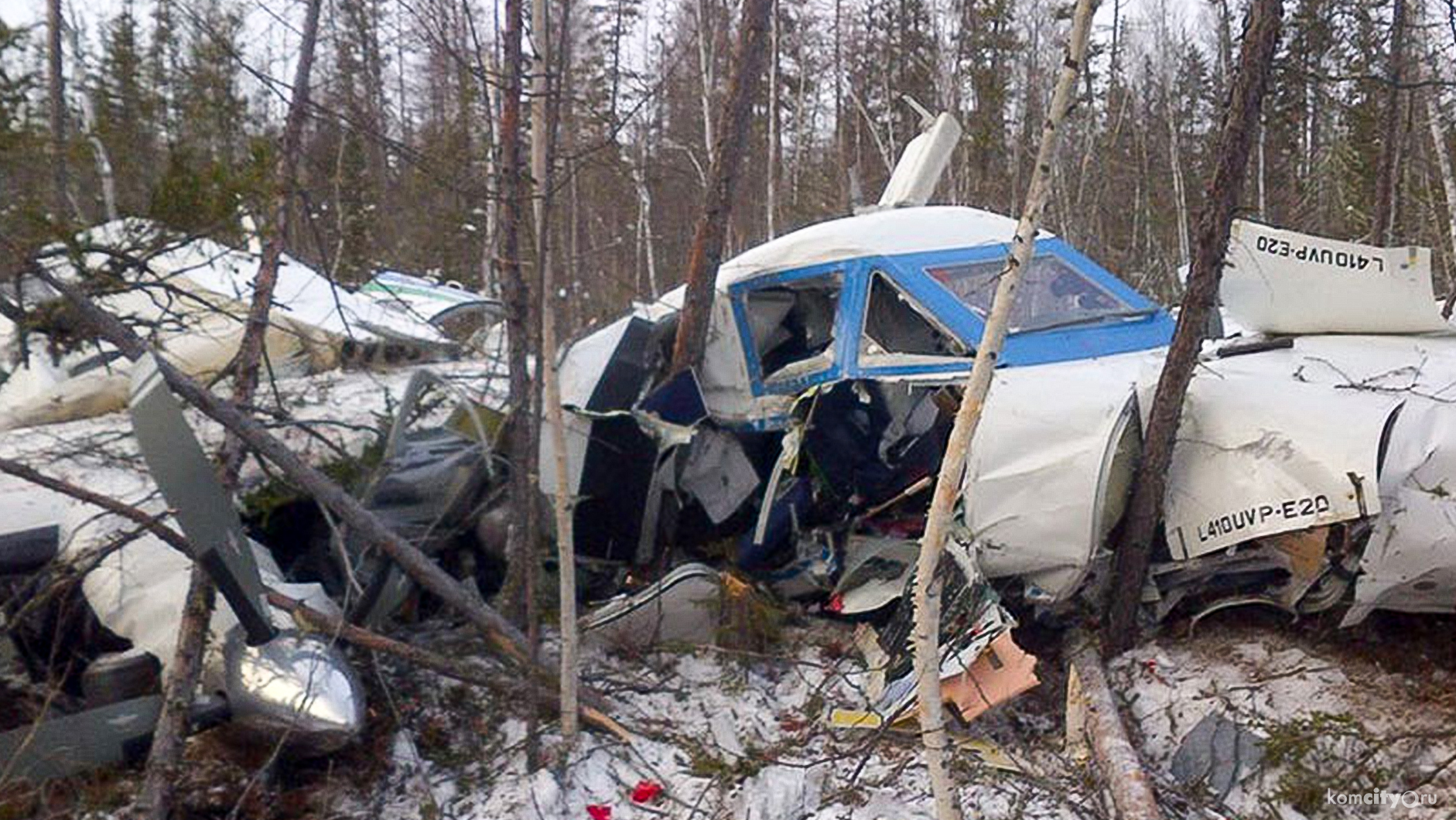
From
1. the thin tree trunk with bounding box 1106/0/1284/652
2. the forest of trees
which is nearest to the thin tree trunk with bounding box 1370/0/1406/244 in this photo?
the forest of trees

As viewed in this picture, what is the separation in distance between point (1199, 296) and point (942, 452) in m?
1.76

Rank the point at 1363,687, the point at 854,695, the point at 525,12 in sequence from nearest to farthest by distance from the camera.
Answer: the point at 1363,687
the point at 525,12
the point at 854,695

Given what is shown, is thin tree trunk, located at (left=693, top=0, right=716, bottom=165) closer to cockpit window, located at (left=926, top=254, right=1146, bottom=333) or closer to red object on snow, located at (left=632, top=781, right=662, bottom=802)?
cockpit window, located at (left=926, top=254, right=1146, bottom=333)

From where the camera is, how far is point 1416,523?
4.08m

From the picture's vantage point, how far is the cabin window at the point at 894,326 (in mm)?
6102

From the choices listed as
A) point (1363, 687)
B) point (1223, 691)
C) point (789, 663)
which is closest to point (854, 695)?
point (789, 663)

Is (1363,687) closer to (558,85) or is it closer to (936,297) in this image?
(936,297)

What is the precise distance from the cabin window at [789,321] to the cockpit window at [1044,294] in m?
0.84

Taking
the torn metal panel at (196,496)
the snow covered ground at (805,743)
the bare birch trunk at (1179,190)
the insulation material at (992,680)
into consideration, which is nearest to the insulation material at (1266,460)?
the snow covered ground at (805,743)

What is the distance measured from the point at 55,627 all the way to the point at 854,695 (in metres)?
3.33

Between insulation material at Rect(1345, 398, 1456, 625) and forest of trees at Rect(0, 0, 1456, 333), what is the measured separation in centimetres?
148

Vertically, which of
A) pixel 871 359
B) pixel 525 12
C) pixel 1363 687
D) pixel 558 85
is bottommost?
pixel 1363 687

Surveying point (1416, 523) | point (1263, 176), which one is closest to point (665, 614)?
point (1416, 523)

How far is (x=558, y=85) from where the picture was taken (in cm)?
441
